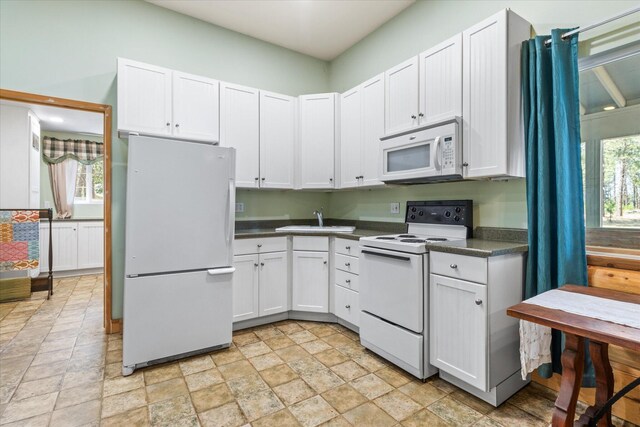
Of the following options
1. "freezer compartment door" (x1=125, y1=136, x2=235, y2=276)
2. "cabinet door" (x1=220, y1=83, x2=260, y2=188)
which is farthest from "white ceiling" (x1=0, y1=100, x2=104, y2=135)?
"freezer compartment door" (x1=125, y1=136, x2=235, y2=276)

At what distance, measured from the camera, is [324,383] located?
2.08m

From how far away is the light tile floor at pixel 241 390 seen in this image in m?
1.74

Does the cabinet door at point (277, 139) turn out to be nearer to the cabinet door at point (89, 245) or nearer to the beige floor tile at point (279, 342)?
the beige floor tile at point (279, 342)

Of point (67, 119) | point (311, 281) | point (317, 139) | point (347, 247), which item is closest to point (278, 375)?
point (311, 281)

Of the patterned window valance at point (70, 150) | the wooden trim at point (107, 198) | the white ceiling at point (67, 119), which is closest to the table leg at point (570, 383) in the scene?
the wooden trim at point (107, 198)

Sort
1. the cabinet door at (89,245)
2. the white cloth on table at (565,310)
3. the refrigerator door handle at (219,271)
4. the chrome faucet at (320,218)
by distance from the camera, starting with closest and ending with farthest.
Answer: the white cloth on table at (565,310)
the refrigerator door handle at (219,271)
the chrome faucet at (320,218)
the cabinet door at (89,245)

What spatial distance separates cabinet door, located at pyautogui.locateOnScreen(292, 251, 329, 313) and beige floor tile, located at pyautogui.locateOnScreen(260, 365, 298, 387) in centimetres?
87

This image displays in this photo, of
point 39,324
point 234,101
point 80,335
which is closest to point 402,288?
point 234,101

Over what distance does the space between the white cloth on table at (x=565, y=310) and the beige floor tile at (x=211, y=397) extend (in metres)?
1.71

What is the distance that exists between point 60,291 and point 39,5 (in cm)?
354

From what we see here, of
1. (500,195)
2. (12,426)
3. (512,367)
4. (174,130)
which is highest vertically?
(174,130)

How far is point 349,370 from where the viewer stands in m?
2.24

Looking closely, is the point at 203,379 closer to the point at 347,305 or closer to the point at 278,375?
the point at 278,375

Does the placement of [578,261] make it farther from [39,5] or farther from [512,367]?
[39,5]
